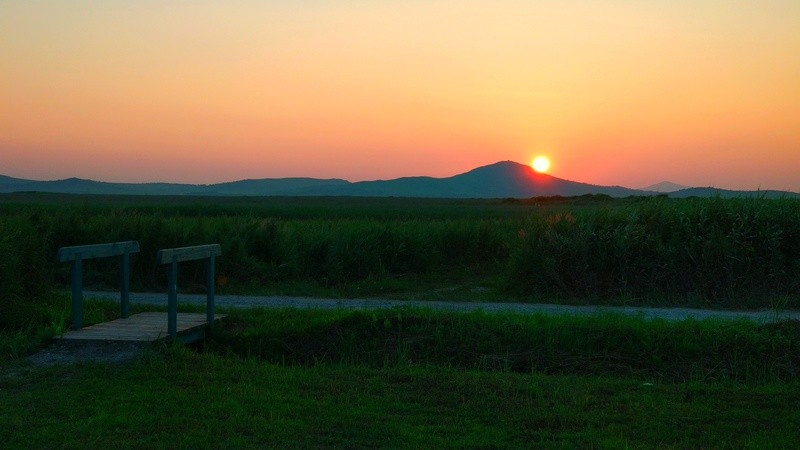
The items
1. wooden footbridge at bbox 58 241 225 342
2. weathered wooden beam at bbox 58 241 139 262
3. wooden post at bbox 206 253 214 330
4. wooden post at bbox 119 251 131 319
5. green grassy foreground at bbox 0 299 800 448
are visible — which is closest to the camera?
green grassy foreground at bbox 0 299 800 448

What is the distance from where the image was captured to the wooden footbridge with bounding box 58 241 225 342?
10938 mm

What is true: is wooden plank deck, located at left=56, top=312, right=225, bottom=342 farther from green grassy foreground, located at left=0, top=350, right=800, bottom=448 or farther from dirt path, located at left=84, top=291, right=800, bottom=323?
dirt path, located at left=84, top=291, right=800, bottom=323

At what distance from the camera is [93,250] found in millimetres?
11727

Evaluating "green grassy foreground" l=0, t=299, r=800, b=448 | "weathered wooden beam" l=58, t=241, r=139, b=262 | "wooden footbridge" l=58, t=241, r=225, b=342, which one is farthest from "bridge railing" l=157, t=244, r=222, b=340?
"weathered wooden beam" l=58, t=241, r=139, b=262

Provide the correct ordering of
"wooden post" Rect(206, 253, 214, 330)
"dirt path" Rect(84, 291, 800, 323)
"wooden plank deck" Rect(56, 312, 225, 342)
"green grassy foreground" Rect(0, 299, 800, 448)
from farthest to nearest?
"dirt path" Rect(84, 291, 800, 323) < "wooden post" Rect(206, 253, 214, 330) < "wooden plank deck" Rect(56, 312, 225, 342) < "green grassy foreground" Rect(0, 299, 800, 448)

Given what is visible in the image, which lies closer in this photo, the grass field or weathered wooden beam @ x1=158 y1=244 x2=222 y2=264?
the grass field

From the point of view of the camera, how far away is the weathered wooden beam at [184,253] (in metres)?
10.9

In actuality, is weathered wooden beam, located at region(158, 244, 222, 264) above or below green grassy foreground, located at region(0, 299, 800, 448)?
above

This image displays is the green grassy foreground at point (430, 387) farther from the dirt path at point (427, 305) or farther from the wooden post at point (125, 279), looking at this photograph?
the dirt path at point (427, 305)

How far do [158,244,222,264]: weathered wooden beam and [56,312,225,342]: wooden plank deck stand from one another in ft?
3.17

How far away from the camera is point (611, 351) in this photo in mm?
11352

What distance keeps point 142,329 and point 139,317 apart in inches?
56.5

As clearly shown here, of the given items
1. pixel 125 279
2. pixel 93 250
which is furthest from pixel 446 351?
pixel 93 250

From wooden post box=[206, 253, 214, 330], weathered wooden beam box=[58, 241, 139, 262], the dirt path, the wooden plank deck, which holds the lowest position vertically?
the dirt path
